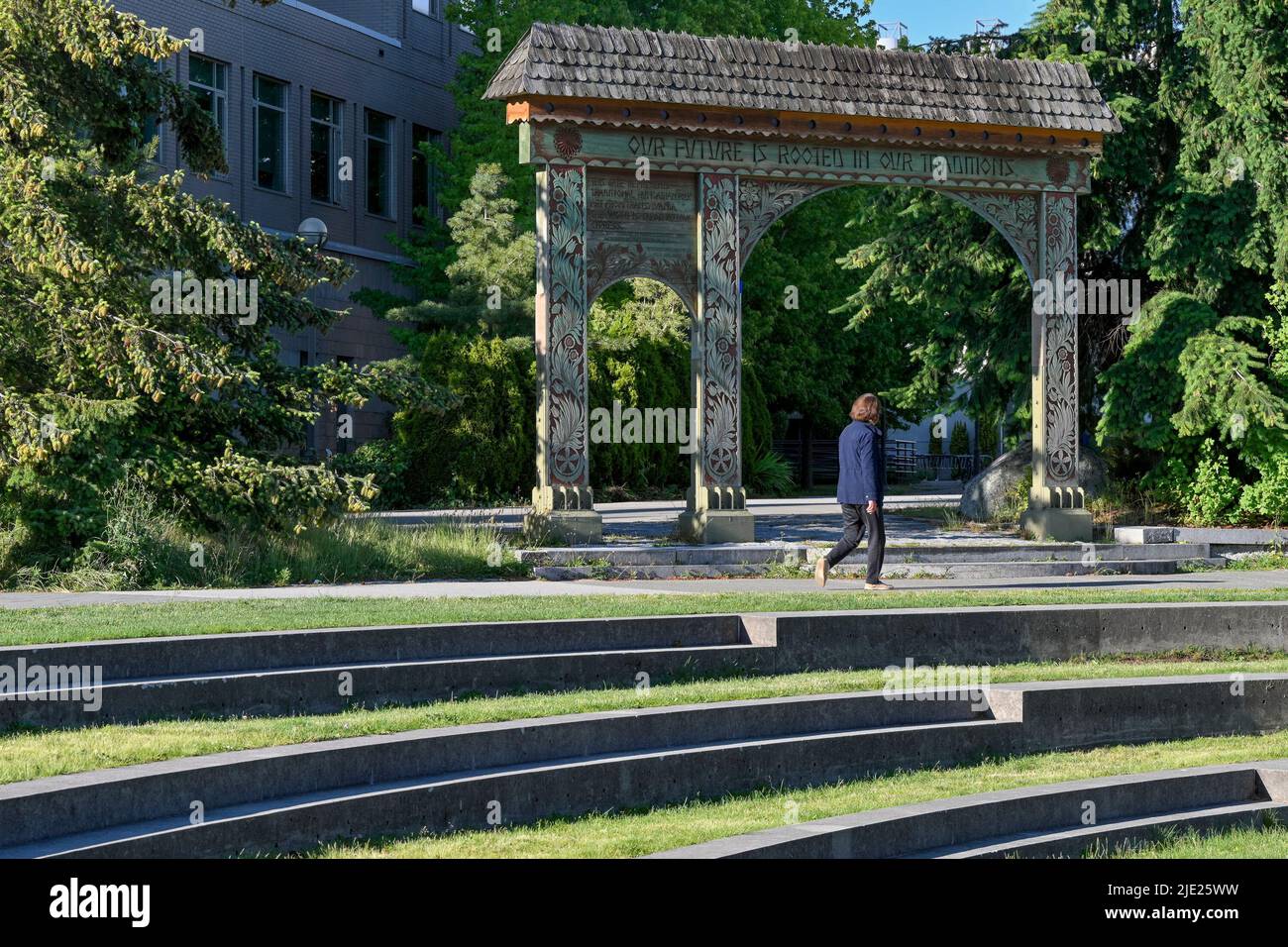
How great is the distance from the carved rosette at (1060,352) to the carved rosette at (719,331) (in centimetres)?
416

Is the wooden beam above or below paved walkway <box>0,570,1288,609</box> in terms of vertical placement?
above

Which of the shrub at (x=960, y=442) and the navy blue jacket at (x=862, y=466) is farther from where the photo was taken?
the shrub at (x=960, y=442)

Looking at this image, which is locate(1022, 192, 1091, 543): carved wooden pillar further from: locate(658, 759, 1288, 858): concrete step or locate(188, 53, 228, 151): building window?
locate(188, 53, 228, 151): building window

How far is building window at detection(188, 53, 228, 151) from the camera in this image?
3138 cm

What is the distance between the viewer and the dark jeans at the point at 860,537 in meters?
14.1

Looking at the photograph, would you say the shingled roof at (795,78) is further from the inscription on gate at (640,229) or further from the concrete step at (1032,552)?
the concrete step at (1032,552)

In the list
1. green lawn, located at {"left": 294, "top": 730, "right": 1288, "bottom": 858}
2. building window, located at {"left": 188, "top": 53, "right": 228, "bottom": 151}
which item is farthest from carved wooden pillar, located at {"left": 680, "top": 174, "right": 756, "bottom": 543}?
building window, located at {"left": 188, "top": 53, "right": 228, "bottom": 151}

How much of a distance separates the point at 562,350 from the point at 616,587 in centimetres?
376

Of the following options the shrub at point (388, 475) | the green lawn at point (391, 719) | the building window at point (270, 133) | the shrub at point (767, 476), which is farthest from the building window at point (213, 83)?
the green lawn at point (391, 719)

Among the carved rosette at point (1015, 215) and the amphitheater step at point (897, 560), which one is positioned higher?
the carved rosette at point (1015, 215)

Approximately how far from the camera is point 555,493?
17375mm

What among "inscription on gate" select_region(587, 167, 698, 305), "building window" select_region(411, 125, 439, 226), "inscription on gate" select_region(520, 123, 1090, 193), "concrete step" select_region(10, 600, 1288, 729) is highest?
"building window" select_region(411, 125, 439, 226)
